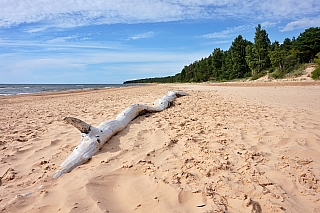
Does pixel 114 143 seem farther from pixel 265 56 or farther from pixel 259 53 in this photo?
pixel 265 56

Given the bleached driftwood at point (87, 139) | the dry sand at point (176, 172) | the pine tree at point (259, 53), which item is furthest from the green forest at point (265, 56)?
the bleached driftwood at point (87, 139)

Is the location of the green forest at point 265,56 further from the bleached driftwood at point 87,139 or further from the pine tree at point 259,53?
the bleached driftwood at point 87,139

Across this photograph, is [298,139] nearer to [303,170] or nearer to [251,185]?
[303,170]

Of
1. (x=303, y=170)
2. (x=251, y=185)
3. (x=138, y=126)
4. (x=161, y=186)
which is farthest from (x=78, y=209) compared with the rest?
(x=138, y=126)

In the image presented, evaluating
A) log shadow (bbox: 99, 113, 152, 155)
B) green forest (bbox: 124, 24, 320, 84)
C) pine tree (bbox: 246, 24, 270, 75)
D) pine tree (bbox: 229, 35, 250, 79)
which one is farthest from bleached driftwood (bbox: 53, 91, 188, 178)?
pine tree (bbox: 229, 35, 250, 79)

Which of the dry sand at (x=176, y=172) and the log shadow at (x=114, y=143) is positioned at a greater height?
the log shadow at (x=114, y=143)

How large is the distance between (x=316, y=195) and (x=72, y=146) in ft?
11.3

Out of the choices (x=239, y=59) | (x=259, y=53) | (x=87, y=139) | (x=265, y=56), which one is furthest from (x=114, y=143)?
(x=239, y=59)

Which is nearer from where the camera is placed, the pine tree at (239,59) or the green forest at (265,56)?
the green forest at (265,56)

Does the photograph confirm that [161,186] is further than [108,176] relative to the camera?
No

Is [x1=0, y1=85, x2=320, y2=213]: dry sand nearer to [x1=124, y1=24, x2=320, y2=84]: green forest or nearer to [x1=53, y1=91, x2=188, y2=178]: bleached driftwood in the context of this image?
[x1=53, y1=91, x2=188, y2=178]: bleached driftwood

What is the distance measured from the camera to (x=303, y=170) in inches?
99.7

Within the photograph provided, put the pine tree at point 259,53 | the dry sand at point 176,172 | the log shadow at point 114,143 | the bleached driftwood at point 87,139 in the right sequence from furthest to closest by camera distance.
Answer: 1. the pine tree at point 259,53
2. the log shadow at point 114,143
3. the bleached driftwood at point 87,139
4. the dry sand at point 176,172

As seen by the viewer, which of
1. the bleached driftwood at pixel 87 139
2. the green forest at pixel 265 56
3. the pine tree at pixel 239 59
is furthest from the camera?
the pine tree at pixel 239 59
